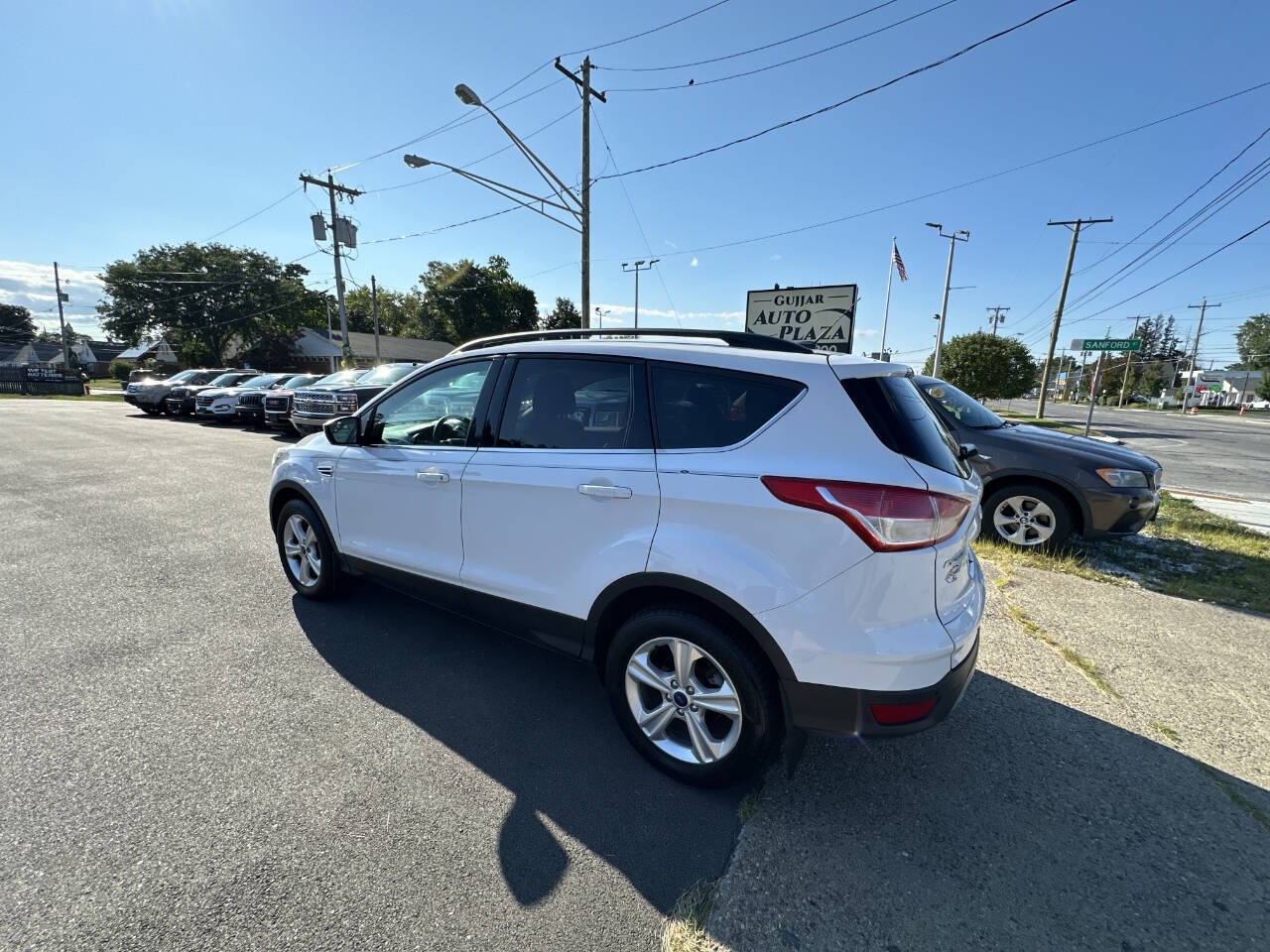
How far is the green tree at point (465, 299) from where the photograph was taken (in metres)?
61.8

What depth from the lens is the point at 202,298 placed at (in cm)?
4688

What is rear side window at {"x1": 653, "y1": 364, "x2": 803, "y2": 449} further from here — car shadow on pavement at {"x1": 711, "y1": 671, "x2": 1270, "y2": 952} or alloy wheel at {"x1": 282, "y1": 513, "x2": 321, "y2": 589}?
alloy wheel at {"x1": 282, "y1": 513, "x2": 321, "y2": 589}

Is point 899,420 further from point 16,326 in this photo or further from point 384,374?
point 16,326

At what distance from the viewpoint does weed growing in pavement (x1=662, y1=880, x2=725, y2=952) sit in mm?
1654

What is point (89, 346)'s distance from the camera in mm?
90062

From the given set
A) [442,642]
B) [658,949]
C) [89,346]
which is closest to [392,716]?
[442,642]

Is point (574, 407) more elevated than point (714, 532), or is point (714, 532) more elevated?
point (574, 407)

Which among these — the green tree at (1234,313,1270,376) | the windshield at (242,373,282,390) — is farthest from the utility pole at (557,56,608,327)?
the green tree at (1234,313,1270,376)

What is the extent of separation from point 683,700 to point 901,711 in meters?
0.82

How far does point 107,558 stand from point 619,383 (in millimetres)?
5223

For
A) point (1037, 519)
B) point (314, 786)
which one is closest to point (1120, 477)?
point (1037, 519)

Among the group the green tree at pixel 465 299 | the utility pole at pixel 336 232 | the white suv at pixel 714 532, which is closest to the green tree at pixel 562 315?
the green tree at pixel 465 299

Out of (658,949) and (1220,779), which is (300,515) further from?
(1220,779)

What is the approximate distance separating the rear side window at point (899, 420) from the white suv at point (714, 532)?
0.01m
